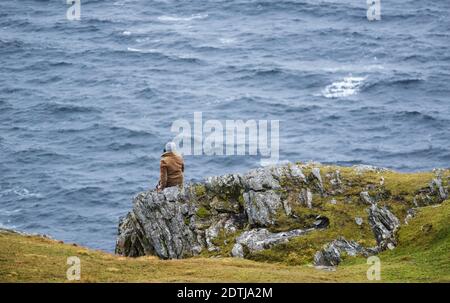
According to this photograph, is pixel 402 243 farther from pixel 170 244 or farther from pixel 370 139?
pixel 370 139

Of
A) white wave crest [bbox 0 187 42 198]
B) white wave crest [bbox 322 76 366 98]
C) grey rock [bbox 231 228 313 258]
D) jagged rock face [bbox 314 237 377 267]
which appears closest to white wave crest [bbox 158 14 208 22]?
white wave crest [bbox 322 76 366 98]

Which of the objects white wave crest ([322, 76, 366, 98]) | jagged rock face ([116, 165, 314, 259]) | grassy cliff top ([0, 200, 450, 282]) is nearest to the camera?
grassy cliff top ([0, 200, 450, 282])

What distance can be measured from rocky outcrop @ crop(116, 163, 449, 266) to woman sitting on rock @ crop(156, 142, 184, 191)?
1.64ft

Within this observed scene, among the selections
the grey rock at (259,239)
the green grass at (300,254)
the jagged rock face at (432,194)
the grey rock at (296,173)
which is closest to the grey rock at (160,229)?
the green grass at (300,254)

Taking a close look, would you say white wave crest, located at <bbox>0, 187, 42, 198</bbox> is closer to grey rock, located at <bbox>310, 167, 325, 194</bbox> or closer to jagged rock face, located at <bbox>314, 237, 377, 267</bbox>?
grey rock, located at <bbox>310, 167, 325, 194</bbox>

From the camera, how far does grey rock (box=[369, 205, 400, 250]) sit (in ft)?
117

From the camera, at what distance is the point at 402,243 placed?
34.9 m

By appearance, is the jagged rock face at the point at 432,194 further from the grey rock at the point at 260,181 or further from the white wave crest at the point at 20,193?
the white wave crest at the point at 20,193

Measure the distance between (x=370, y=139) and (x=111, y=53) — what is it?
69566mm

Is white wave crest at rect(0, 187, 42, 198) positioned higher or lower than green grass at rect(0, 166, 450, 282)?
lower

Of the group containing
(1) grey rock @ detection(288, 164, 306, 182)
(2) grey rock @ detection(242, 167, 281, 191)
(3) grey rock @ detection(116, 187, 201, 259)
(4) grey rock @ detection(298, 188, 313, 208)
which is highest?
(1) grey rock @ detection(288, 164, 306, 182)

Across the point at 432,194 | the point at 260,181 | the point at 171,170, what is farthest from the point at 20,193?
the point at 432,194

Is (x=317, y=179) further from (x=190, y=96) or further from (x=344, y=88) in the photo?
(x=344, y=88)

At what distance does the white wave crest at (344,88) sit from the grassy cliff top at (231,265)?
11704cm
